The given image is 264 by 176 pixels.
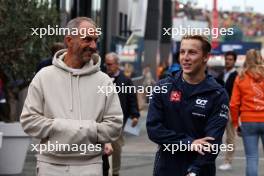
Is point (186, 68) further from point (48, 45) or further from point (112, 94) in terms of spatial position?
point (48, 45)

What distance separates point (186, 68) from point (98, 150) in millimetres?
766

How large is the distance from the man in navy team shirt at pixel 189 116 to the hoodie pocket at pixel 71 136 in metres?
0.44

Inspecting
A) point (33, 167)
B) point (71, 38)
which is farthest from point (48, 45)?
point (71, 38)

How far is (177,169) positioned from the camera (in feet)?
17.2

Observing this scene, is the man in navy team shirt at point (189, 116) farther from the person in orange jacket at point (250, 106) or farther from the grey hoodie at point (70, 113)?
the person in orange jacket at point (250, 106)

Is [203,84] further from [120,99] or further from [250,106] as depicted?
[120,99]

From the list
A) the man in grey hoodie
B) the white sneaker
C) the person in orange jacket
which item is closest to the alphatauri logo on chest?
the man in grey hoodie

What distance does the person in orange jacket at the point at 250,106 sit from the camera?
966 centimetres

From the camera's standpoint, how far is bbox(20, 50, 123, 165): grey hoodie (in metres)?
5.08

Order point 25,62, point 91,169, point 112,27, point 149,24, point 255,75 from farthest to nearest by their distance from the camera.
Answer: point 149,24 < point 112,27 < point 25,62 < point 255,75 < point 91,169

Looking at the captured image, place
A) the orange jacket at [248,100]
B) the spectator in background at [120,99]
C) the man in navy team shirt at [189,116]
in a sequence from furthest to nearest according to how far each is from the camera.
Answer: the spectator in background at [120,99] < the orange jacket at [248,100] < the man in navy team shirt at [189,116]

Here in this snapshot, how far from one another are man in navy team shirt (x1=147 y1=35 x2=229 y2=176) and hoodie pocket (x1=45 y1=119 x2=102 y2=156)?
44 cm

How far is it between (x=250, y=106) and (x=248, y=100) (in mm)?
118

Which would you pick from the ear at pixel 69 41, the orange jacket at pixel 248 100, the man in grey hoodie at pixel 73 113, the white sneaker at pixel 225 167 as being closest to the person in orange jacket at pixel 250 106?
the orange jacket at pixel 248 100
